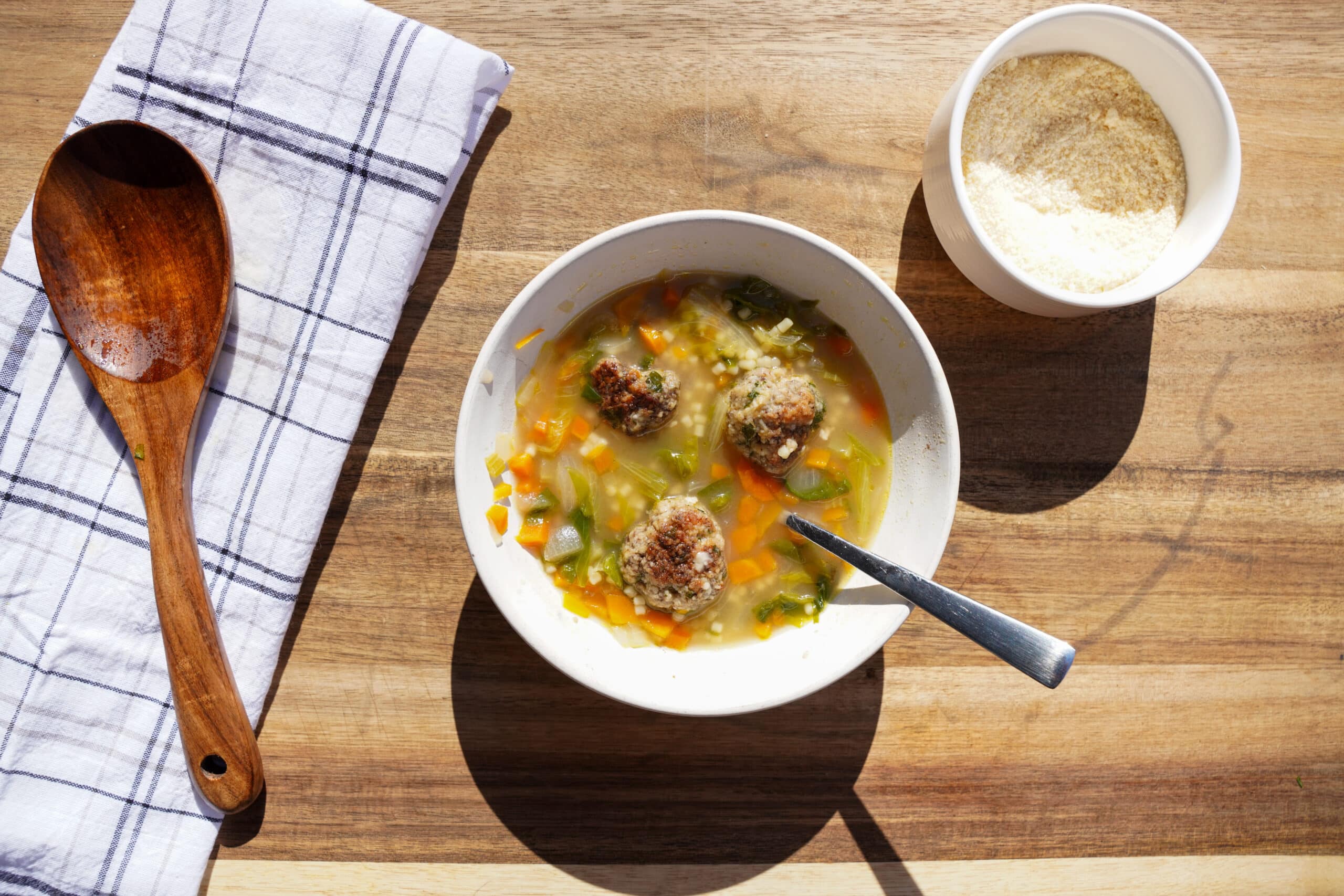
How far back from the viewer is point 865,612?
2.13 metres

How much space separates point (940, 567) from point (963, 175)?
46.9 inches

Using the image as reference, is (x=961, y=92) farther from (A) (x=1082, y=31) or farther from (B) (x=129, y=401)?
(B) (x=129, y=401)

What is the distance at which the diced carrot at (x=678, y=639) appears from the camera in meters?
2.21

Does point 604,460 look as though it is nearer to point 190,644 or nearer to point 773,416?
point 773,416

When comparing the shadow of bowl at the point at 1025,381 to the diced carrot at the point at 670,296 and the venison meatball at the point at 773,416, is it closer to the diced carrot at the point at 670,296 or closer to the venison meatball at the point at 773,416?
the venison meatball at the point at 773,416

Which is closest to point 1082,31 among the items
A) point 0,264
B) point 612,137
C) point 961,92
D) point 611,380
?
point 961,92

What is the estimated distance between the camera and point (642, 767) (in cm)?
246

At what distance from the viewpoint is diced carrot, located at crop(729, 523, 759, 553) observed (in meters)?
2.25

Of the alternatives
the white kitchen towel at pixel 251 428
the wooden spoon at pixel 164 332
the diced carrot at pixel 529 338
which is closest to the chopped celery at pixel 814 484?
the diced carrot at pixel 529 338

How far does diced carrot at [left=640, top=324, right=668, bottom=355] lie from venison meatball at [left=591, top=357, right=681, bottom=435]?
93 millimetres

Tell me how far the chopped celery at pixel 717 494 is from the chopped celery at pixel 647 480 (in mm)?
106

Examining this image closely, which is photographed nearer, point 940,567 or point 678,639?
point 678,639

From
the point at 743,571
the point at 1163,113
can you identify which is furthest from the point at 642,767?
the point at 1163,113

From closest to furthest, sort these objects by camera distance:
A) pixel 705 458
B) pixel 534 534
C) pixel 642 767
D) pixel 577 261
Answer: pixel 577 261, pixel 534 534, pixel 705 458, pixel 642 767
